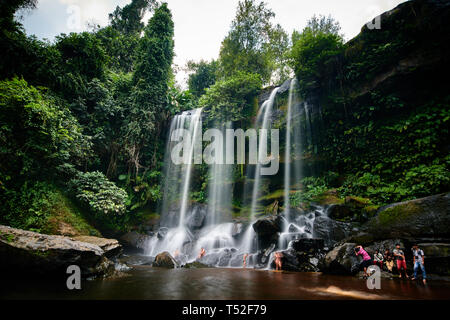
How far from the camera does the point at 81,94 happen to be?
39.5 ft

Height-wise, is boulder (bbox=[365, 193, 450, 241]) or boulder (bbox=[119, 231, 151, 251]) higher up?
boulder (bbox=[365, 193, 450, 241])

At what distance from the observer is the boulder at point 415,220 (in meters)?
5.43

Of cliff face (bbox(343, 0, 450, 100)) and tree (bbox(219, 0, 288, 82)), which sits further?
tree (bbox(219, 0, 288, 82))

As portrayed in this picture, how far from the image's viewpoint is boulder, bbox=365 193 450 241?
5434 mm

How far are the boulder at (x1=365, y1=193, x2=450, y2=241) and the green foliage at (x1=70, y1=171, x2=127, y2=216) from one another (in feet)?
36.0

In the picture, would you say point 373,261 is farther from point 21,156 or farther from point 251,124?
point 21,156

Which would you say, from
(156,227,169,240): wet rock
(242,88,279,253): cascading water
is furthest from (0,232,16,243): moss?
(242,88,279,253): cascading water

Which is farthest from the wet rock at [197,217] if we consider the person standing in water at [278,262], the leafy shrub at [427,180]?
the leafy shrub at [427,180]

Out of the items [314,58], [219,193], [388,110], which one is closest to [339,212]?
[388,110]

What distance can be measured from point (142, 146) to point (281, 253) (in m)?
12.1

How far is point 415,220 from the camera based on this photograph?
5.80 m

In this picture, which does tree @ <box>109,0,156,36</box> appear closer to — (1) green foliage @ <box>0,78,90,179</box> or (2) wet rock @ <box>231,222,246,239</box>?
(1) green foliage @ <box>0,78,90,179</box>
